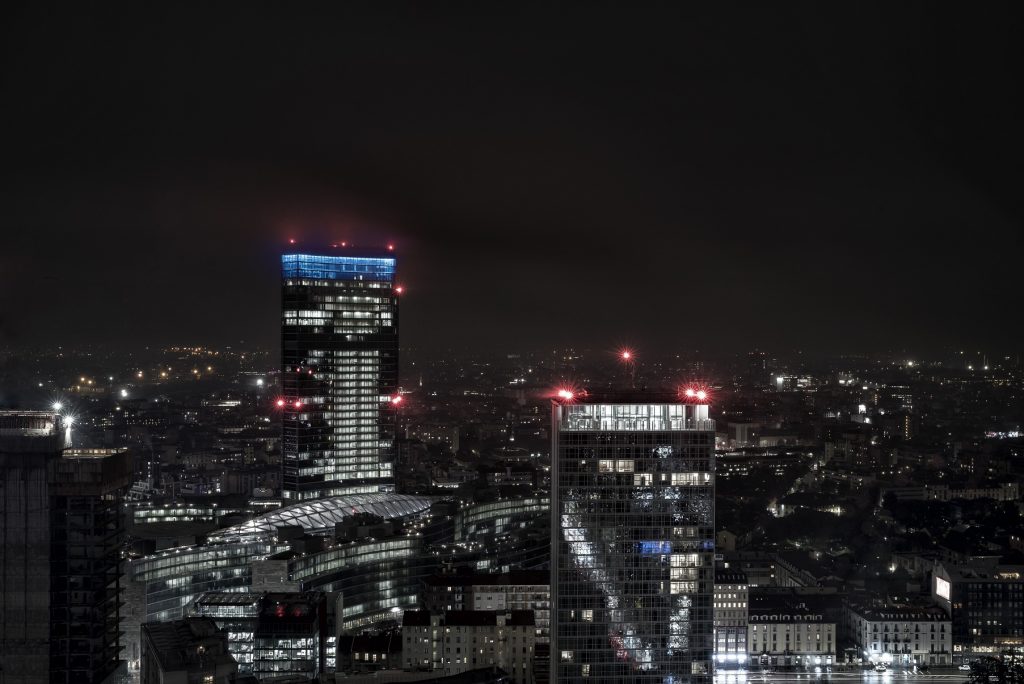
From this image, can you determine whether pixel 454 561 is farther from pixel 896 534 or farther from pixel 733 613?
pixel 896 534

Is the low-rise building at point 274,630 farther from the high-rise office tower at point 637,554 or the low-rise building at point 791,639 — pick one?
the low-rise building at point 791,639

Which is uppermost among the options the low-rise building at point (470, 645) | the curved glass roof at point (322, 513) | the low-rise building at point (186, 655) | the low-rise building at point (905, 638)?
the curved glass roof at point (322, 513)

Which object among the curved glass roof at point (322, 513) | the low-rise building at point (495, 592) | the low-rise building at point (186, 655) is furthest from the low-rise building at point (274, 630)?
the curved glass roof at point (322, 513)

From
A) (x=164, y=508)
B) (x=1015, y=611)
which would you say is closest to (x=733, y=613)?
(x=1015, y=611)

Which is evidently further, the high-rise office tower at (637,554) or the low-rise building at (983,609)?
the low-rise building at (983,609)

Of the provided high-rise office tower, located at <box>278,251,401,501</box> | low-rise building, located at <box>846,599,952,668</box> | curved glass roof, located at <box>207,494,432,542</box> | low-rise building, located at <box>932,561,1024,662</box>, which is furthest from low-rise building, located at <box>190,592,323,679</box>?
low-rise building, located at <box>932,561,1024,662</box>

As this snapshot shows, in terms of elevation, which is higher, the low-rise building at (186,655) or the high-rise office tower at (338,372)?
the high-rise office tower at (338,372)

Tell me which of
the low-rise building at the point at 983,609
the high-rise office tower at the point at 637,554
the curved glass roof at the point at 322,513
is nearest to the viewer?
the high-rise office tower at the point at 637,554

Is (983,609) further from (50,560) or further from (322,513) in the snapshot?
(50,560)
